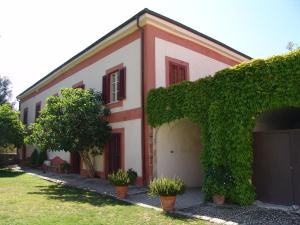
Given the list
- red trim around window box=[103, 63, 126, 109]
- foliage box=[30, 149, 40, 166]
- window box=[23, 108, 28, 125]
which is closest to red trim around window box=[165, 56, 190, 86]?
red trim around window box=[103, 63, 126, 109]

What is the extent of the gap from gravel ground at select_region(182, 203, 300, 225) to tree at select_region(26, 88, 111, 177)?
6453 mm

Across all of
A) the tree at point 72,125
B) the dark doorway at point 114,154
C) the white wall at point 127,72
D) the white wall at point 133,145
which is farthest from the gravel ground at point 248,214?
the tree at point 72,125

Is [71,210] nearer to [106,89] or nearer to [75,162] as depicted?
[106,89]

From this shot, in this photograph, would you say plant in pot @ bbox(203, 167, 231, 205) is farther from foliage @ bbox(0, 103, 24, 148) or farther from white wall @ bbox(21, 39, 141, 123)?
foliage @ bbox(0, 103, 24, 148)

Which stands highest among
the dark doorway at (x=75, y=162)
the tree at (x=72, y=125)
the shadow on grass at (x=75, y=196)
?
the tree at (x=72, y=125)

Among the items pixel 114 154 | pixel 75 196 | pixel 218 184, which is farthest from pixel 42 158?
pixel 218 184

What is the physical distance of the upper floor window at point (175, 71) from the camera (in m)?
13.2

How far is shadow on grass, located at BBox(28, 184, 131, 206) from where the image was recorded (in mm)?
9334

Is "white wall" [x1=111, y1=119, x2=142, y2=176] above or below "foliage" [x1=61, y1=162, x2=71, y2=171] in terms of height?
above

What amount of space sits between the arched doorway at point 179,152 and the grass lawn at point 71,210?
2855mm

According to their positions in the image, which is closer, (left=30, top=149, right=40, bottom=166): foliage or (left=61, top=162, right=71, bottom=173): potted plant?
(left=61, top=162, right=71, bottom=173): potted plant

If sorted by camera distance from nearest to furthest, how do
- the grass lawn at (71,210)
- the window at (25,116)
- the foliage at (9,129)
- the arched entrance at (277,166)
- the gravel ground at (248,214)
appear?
the gravel ground at (248,214)
the grass lawn at (71,210)
the arched entrance at (277,166)
the foliage at (9,129)
the window at (25,116)

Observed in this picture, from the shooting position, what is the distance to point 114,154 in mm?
14242

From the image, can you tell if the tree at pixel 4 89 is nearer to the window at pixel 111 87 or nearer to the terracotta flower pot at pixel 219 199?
the window at pixel 111 87
